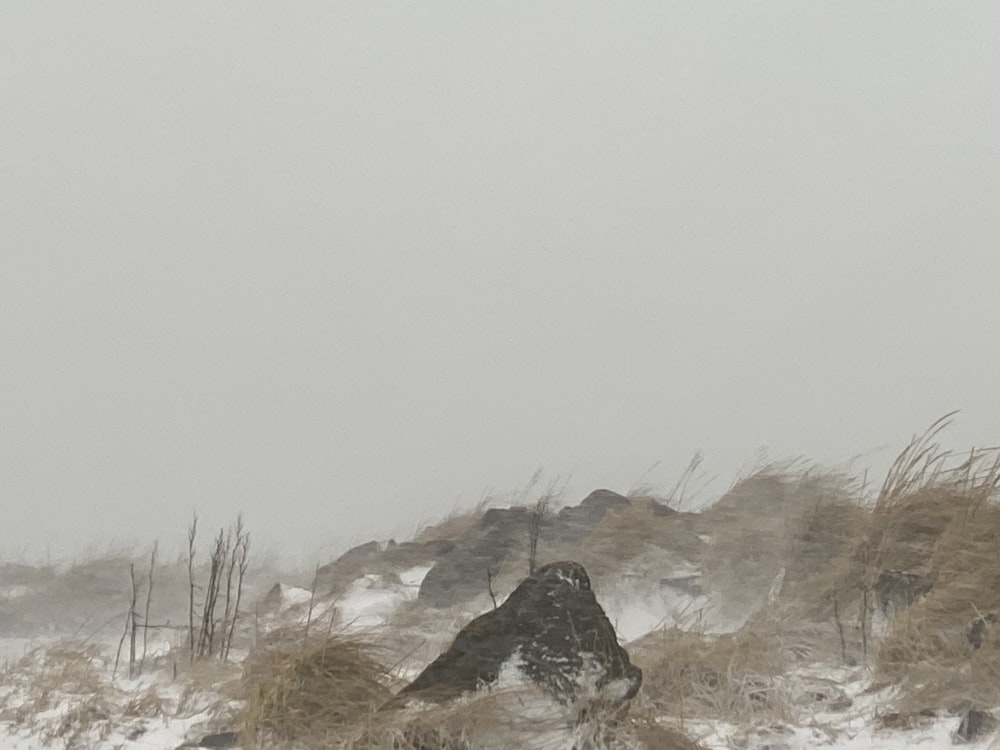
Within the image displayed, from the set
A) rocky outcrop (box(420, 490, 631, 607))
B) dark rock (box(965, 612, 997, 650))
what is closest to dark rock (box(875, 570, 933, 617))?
dark rock (box(965, 612, 997, 650))

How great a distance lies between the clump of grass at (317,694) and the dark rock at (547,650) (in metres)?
0.28

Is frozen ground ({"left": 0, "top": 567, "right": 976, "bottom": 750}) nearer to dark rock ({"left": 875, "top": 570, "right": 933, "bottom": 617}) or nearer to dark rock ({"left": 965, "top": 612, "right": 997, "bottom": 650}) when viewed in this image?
dark rock ({"left": 965, "top": 612, "right": 997, "bottom": 650})

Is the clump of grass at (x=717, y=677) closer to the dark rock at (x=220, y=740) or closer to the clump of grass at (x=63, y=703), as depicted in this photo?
the dark rock at (x=220, y=740)

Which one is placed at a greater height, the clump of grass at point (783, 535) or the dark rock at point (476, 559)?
the clump of grass at point (783, 535)

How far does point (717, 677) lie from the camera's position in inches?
156

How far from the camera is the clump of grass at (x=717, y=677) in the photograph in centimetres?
363

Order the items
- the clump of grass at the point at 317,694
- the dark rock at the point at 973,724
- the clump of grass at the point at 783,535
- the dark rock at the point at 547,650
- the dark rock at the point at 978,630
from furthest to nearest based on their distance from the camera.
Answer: the clump of grass at the point at 783,535, the dark rock at the point at 978,630, the clump of grass at the point at 317,694, the dark rock at the point at 547,650, the dark rock at the point at 973,724

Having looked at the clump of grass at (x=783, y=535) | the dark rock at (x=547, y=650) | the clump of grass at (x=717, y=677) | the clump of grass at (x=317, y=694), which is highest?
the dark rock at (x=547, y=650)

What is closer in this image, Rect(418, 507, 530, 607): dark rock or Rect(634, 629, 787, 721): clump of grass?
Rect(634, 629, 787, 721): clump of grass

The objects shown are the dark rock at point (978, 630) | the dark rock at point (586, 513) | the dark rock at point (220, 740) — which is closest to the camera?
the dark rock at point (978, 630)

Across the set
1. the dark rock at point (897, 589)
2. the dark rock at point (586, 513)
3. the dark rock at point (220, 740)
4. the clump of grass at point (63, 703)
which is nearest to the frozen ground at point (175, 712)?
the clump of grass at point (63, 703)

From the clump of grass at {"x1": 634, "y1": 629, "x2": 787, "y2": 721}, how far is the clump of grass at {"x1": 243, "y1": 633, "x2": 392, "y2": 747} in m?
1.19

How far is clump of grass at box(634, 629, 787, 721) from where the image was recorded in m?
3.63

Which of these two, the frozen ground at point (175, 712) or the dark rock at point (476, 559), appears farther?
the dark rock at point (476, 559)
